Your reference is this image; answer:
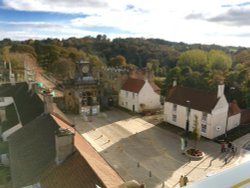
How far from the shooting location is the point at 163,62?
8412 cm

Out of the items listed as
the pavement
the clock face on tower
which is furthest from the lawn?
the clock face on tower

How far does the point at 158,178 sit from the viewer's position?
69.6 ft

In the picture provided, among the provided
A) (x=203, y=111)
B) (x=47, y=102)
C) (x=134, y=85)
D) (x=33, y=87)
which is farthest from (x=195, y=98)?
(x=33, y=87)

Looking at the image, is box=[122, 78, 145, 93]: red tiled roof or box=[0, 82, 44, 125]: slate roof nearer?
box=[0, 82, 44, 125]: slate roof

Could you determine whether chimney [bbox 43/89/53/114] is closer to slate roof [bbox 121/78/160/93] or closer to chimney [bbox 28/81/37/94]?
chimney [bbox 28/81/37/94]

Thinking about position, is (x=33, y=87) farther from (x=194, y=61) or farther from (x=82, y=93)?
(x=194, y=61)

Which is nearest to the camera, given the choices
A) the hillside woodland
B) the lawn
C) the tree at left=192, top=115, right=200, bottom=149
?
the lawn

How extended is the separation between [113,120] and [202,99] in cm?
1213

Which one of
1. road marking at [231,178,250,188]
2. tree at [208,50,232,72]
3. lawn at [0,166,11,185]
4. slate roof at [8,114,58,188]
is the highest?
road marking at [231,178,250,188]

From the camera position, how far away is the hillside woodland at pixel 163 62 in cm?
4341

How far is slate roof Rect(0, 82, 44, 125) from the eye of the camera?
77.5 feet

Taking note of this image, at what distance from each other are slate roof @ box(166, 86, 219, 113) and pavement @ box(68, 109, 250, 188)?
3.71 m

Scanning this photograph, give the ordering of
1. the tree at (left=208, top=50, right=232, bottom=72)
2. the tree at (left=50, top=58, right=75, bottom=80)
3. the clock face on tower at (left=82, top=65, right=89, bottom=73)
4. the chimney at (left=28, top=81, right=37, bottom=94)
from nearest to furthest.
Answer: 1. the chimney at (left=28, top=81, right=37, bottom=94)
2. the clock face on tower at (left=82, top=65, right=89, bottom=73)
3. the tree at (left=50, top=58, right=75, bottom=80)
4. the tree at (left=208, top=50, right=232, bottom=72)

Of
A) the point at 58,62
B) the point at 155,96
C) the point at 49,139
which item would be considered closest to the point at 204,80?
the point at 155,96
